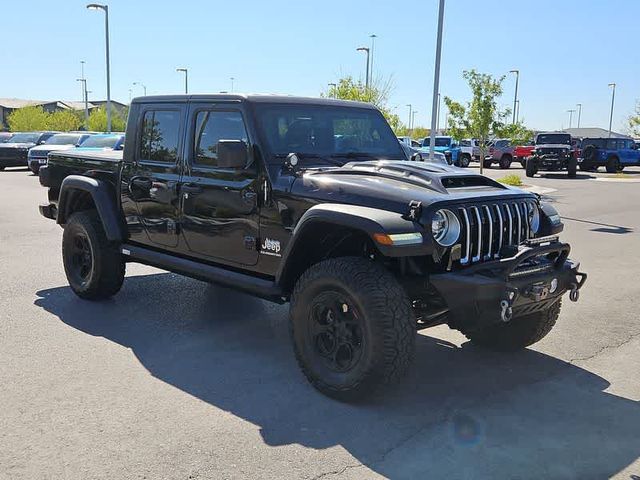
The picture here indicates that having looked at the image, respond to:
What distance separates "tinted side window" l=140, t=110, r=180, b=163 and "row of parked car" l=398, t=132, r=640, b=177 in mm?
22368

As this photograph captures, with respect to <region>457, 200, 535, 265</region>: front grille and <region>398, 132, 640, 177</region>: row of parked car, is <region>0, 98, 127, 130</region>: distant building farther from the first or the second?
<region>457, 200, 535, 265</region>: front grille

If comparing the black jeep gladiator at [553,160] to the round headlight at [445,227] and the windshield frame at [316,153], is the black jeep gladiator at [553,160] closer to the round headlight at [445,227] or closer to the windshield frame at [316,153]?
the windshield frame at [316,153]

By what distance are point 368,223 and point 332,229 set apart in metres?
0.43

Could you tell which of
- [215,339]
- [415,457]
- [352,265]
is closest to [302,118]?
[352,265]

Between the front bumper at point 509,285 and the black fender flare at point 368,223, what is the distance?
0.25 meters

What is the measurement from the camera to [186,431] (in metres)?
3.57

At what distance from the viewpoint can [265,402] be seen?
3.97 metres

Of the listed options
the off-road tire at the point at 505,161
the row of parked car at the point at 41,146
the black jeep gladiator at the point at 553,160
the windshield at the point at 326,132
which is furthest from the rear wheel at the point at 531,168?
the windshield at the point at 326,132

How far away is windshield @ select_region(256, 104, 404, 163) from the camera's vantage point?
4.71m

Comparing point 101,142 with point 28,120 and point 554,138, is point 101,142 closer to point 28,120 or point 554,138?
point 554,138

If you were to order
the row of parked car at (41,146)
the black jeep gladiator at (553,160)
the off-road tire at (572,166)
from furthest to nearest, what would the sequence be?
the black jeep gladiator at (553,160)
the off-road tire at (572,166)
the row of parked car at (41,146)

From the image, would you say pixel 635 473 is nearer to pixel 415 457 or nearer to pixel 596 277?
pixel 415 457

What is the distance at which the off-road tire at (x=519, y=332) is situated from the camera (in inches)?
187

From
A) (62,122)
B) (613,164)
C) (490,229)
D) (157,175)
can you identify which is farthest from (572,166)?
(62,122)
